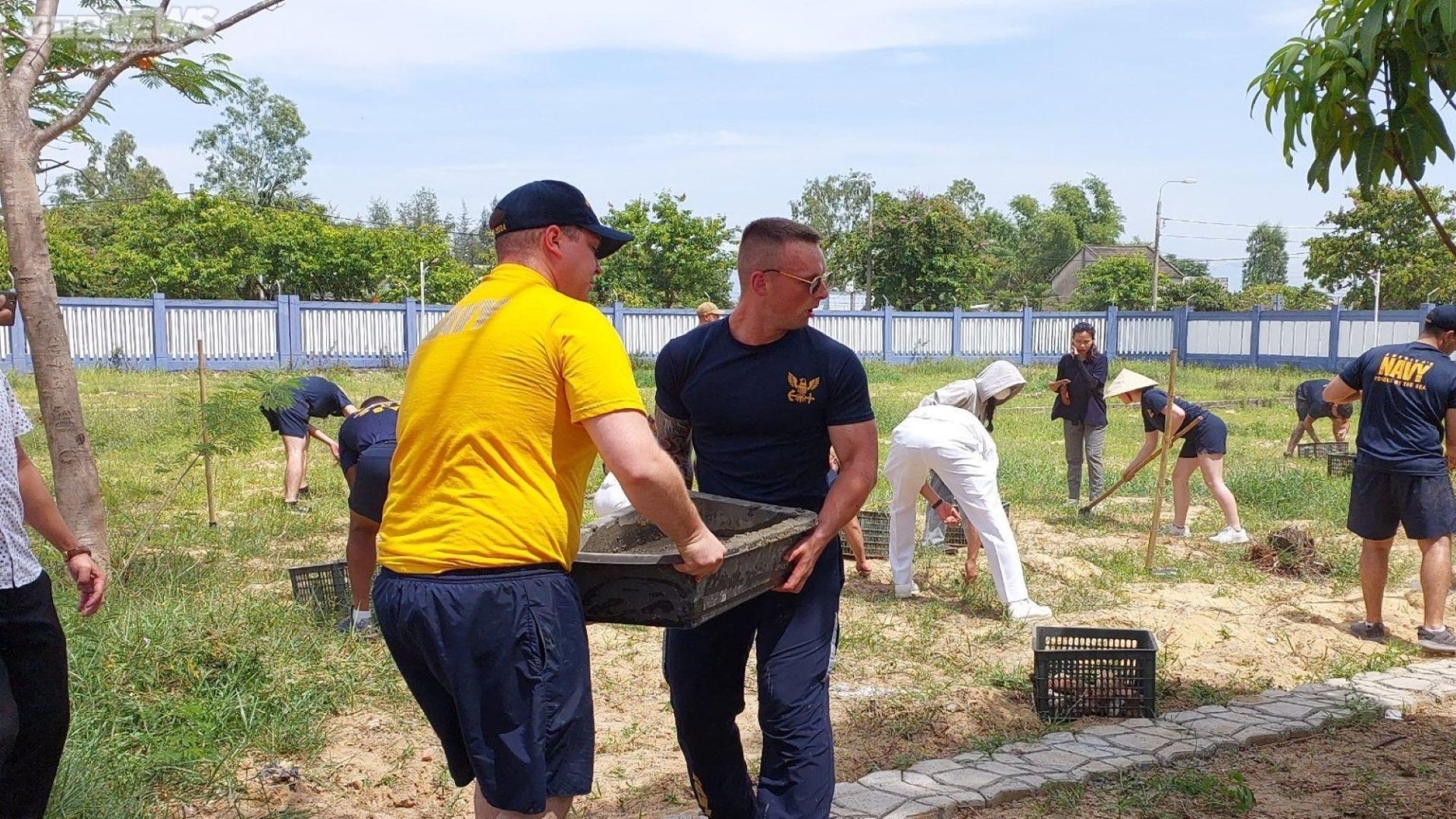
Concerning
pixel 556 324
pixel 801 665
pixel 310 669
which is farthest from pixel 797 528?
pixel 310 669

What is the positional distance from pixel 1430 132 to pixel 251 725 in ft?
15.6

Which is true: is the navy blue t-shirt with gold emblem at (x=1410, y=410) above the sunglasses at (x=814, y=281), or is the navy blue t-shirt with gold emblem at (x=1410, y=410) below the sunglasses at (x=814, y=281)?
below

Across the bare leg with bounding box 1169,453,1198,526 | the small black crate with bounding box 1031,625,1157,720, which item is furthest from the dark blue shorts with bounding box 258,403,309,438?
the bare leg with bounding box 1169,453,1198,526

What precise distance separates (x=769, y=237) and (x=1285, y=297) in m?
63.3

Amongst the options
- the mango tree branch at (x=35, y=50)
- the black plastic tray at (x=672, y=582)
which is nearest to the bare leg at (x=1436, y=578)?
the black plastic tray at (x=672, y=582)

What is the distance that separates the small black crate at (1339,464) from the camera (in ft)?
40.9

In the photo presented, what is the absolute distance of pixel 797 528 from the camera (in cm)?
342

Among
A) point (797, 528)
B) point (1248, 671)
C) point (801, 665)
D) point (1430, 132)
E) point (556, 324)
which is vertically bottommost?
point (1248, 671)

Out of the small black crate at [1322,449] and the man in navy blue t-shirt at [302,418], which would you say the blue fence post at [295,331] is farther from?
the small black crate at [1322,449]

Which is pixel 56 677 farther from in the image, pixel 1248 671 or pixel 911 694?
pixel 1248 671

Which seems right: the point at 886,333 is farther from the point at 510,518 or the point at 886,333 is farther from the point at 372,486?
the point at 510,518

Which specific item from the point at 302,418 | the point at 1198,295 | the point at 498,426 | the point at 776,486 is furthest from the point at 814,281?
the point at 1198,295

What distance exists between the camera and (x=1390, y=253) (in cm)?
3906

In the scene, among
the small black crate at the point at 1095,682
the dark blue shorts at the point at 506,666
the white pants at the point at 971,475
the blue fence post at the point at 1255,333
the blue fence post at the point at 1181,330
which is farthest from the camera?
the blue fence post at the point at 1181,330
